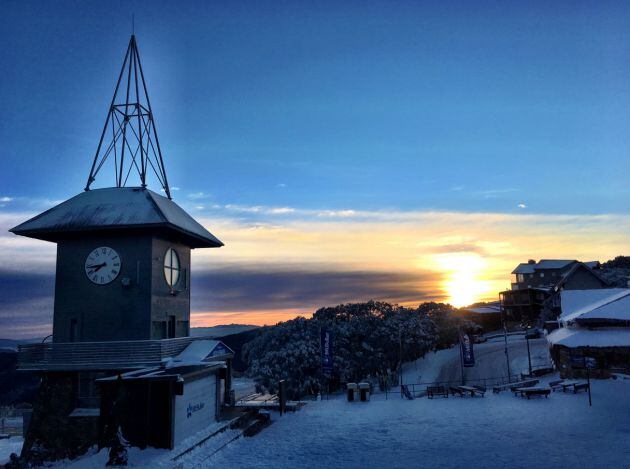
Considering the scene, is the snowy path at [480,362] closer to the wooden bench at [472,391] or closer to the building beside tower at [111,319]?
the wooden bench at [472,391]

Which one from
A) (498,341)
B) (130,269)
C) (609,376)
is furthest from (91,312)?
(498,341)

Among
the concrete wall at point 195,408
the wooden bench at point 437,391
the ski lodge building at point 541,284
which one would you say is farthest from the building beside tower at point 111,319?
the ski lodge building at point 541,284

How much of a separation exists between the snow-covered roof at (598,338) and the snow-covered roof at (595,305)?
1.04m

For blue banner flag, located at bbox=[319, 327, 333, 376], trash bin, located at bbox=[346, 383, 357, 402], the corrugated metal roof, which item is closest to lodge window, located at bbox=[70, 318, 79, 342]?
blue banner flag, located at bbox=[319, 327, 333, 376]

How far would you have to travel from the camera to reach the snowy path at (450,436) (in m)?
17.4

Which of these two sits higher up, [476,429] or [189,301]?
[189,301]

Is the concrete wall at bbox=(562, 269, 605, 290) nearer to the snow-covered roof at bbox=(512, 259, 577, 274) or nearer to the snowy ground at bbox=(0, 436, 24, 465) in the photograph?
the snow-covered roof at bbox=(512, 259, 577, 274)

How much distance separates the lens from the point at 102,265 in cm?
2494

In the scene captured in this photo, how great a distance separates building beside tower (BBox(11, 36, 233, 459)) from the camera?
22797 millimetres

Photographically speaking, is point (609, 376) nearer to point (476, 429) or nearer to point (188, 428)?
point (476, 429)

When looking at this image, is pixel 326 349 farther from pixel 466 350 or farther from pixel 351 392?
pixel 466 350

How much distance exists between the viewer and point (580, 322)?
39.1m

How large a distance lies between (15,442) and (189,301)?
22197 millimetres

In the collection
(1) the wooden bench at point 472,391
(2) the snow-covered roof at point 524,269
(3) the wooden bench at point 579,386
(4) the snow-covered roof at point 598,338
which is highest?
(2) the snow-covered roof at point 524,269
